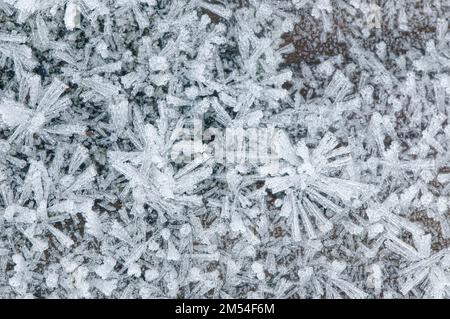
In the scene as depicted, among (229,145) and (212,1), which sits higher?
(212,1)

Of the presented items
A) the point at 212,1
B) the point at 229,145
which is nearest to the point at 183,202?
the point at 229,145

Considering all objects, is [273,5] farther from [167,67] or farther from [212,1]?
[167,67]

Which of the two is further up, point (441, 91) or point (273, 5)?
point (273, 5)

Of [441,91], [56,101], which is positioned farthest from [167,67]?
[441,91]
